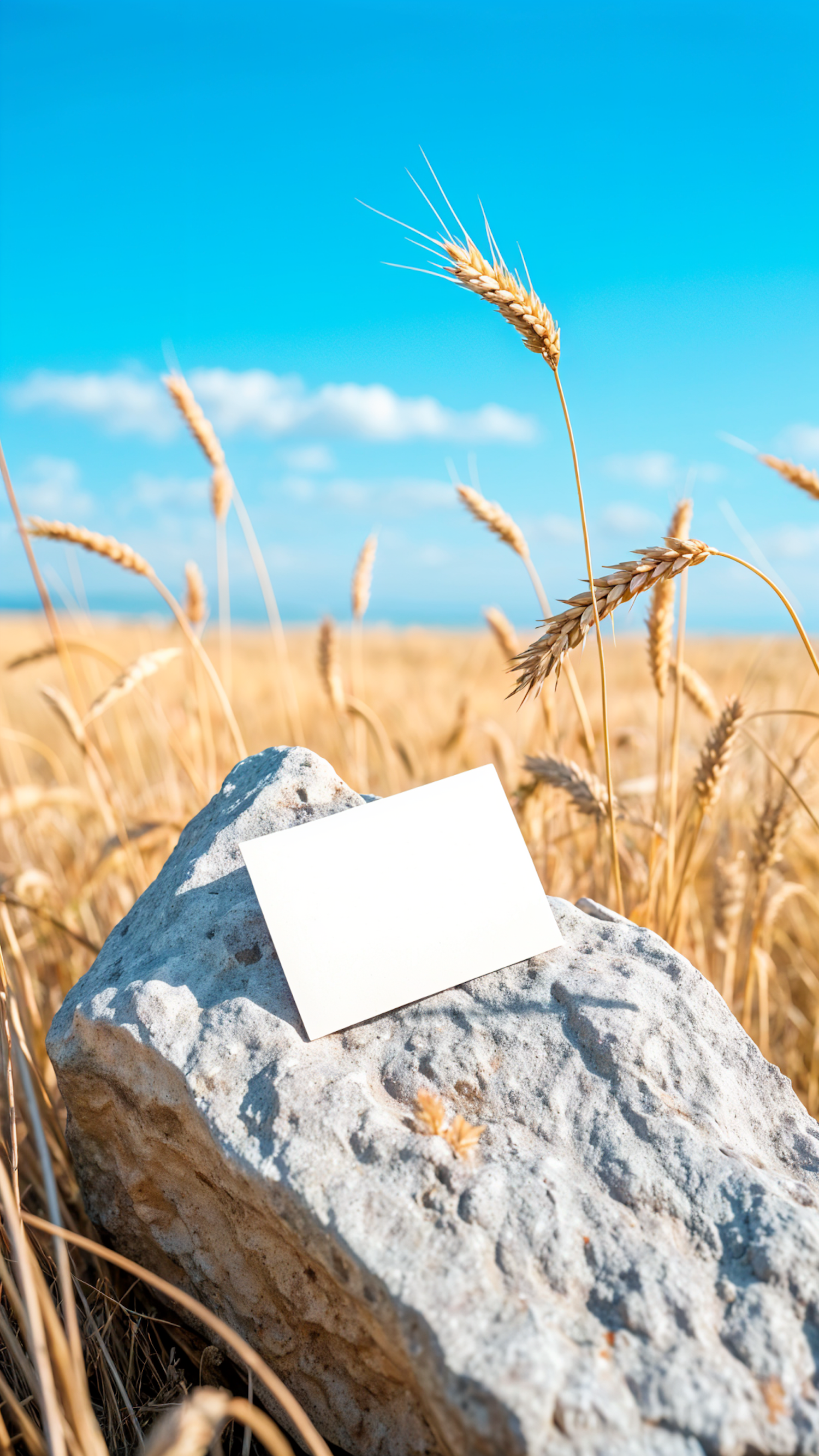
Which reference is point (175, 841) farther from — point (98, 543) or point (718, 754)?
point (718, 754)

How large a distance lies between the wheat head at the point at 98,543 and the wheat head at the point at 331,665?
0.53 meters

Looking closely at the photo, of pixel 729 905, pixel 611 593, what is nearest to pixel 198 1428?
pixel 611 593

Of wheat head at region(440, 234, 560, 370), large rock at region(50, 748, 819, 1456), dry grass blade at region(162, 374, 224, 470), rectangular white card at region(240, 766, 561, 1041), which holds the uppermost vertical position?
dry grass blade at region(162, 374, 224, 470)

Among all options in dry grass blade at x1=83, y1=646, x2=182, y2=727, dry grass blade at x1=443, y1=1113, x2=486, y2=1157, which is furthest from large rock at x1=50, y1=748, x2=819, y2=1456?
dry grass blade at x1=83, y1=646, x2=182, y2=727

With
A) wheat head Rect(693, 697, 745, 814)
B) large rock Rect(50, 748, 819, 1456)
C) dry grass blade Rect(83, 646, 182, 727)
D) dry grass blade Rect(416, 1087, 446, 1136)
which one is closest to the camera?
large rock Rect(50, 748, 819, 1456)

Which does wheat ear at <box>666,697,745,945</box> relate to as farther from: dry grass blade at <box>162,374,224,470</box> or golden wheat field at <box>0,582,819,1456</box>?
dry grass blade at <box>162,374,224,470</box>

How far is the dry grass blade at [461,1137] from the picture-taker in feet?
2.43

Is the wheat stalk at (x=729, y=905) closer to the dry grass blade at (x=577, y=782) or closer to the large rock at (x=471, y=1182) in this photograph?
the dry grass blade at (x=577, y=782)

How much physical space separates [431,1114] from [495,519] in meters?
0.97

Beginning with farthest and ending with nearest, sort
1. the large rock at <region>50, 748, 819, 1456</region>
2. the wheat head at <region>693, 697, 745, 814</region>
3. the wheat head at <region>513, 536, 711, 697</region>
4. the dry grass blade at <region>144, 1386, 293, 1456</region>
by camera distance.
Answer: the wheat head at <region>693, 697, 745, 814</region> < the wheat head at <region>513, 536, 711, 697</region> < the large rock at <region>50, 748, 819, 1456</region> < the dry grass blade at <region>144, 1386, 293, 1456</region>

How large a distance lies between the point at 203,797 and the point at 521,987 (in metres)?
0.89

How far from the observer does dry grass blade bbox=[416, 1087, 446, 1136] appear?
2.38ft

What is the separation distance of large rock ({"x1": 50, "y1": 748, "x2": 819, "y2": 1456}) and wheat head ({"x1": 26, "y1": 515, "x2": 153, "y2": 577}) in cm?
51

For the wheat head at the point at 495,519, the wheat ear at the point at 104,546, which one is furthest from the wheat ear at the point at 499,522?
the wheat ear at the point at 104,546
